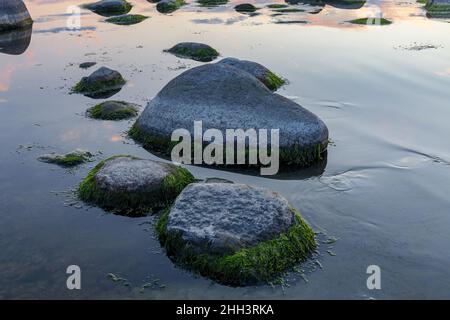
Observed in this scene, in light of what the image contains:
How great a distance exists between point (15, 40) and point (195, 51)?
37.5ft

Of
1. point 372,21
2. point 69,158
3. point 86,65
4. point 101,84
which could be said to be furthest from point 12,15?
point 372,21

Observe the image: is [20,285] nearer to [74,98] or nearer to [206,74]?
[206,74]

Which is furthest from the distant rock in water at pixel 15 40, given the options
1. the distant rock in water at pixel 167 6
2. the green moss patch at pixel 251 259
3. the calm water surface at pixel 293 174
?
the green moss patch at pixel 251 259

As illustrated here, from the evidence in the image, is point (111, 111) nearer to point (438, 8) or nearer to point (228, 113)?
point (228, 113)

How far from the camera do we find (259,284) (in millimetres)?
9719

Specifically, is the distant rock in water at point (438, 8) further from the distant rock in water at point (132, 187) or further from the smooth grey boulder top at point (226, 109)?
the distant rock in water at point (132, 187)

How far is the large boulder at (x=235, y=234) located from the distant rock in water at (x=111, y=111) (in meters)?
8.06

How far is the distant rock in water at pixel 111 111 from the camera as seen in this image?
18453mm

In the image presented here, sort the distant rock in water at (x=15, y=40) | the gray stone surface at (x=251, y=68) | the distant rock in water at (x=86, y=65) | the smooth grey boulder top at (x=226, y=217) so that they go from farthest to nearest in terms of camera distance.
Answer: the distant rock in water at (x=15, y=40), the distant rock in water at (x=86, y=65), the gray stone surface at (x=251, y=68), the smooth grey boulder top at (x=226, y=217)

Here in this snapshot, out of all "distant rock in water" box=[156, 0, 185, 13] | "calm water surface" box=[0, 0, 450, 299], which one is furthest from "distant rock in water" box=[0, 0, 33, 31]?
"distant rock in water" box=[156, 0, 185, 13]

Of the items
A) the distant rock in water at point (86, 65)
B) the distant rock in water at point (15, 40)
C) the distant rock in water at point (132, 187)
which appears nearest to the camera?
the distant rock in water at point (132, 187)

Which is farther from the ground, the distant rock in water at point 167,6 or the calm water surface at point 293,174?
the distant rock in water at point 167,6

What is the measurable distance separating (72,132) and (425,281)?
12023 millimetres
